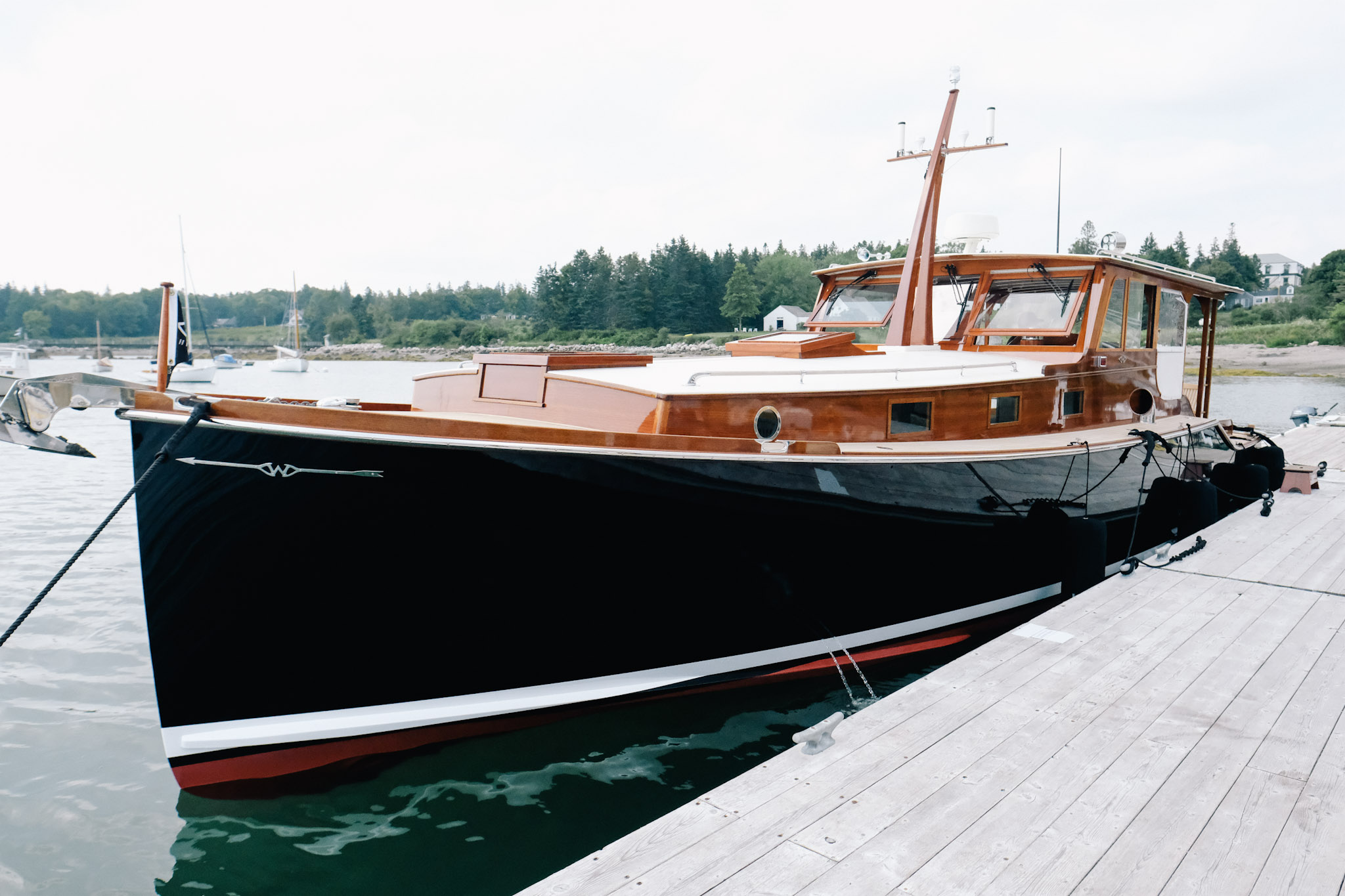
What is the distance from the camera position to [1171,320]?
7.47 metres

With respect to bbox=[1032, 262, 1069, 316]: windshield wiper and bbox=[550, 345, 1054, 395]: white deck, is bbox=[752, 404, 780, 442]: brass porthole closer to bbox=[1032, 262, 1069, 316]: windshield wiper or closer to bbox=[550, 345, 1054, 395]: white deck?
bbox=[550, 345, 1054, 395]: white deck

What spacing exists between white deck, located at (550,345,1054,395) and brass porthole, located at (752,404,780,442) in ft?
0.40

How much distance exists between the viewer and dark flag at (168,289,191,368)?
12.4ft

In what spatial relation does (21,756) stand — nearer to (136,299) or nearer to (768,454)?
(768,454)

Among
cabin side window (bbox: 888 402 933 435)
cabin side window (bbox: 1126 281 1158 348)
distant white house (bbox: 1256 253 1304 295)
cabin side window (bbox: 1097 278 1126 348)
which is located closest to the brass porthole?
cabin side window (bbox: 888 402 933 435)

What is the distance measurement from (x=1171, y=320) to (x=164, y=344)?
7938 mm

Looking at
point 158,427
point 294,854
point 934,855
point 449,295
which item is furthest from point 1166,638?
point 449,295

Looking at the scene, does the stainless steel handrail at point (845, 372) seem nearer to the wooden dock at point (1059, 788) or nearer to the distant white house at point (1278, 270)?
the wooden dock at point (1059, 788)

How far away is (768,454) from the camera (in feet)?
14.6

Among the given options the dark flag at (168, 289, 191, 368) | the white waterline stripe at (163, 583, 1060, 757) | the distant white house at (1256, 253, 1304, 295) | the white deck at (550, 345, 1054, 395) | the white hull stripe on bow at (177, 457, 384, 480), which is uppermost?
the distant white house at (1256, 253, 1304, 295)

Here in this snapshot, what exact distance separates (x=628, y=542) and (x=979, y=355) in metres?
3.71

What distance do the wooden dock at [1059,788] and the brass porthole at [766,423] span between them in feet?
5.43

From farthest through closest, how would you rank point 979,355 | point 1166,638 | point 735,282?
1. point 735,282
2. point 979,355
3. point 1166,638

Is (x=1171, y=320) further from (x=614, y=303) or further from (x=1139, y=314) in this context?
(x=614, y=303)
